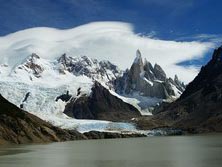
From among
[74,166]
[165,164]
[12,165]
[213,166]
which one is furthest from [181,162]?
[12,165]

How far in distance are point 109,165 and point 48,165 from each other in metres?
10.8

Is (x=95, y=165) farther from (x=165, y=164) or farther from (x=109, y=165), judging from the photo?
(x=165, y=164)

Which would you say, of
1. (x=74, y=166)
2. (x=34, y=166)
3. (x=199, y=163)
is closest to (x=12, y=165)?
(x=34, y=166)

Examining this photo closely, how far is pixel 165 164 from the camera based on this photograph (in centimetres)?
7462

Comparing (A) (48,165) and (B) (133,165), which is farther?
(A) (48,165)

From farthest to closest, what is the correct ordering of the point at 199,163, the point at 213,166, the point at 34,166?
1. the point at 34,166
2. the point at 199,163
3. the point at 213,166

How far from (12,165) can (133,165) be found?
21.0 meters

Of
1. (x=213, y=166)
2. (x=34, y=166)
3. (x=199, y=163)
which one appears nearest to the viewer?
(x=213, y=166)

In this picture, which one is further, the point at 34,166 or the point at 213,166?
the point at 34,166

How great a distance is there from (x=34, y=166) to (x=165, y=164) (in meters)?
21.3

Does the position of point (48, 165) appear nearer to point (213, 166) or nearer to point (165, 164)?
point (165, 164)

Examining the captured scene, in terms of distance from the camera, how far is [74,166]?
77125 millimetres

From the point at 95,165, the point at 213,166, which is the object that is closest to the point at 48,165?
the point at 95,165

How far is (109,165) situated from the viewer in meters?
76.4
